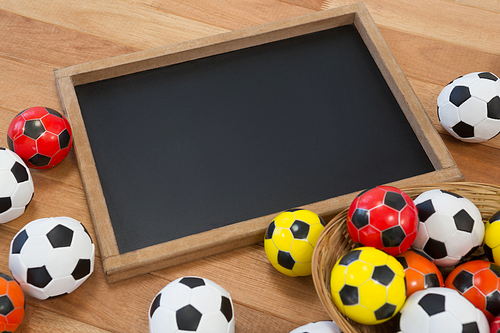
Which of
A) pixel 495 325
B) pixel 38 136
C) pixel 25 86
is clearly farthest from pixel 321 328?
pixel 25 86

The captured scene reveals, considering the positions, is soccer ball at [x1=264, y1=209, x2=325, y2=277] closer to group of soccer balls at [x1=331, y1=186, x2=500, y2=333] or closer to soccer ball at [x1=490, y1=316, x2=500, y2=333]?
group of soccer balls at [x1=331, y1=186, x2=500, y2=333]

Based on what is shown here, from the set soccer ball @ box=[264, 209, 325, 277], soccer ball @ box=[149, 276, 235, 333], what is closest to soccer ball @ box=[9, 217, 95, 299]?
soccer ball @ box=[149, 276, 235, 333]

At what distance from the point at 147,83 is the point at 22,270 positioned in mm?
844

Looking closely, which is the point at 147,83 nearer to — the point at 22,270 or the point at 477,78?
the point at 22,270

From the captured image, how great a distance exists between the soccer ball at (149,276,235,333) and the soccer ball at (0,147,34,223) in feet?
1.85

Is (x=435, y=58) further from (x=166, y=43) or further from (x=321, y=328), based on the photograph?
(x=321, y=328)

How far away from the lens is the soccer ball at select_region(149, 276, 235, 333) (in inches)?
45.4

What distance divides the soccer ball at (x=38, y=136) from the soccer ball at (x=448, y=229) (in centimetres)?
119

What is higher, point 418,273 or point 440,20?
point 440,20

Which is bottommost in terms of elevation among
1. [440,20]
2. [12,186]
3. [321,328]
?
[321,328]

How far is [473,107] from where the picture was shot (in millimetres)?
1553

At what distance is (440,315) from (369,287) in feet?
0.58

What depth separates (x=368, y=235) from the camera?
1.16 m

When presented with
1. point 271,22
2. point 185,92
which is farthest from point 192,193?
point 271,22
